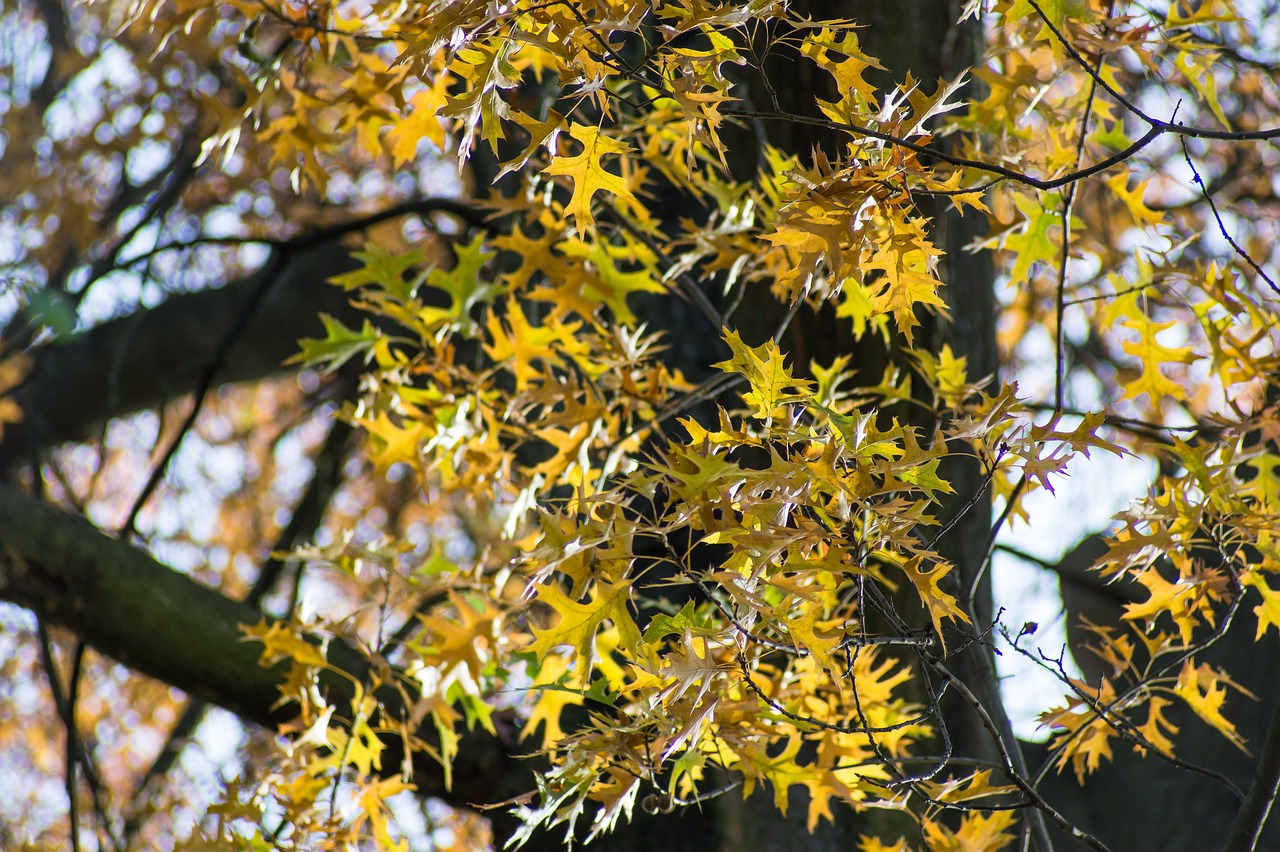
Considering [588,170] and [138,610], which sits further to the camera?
[138,610]

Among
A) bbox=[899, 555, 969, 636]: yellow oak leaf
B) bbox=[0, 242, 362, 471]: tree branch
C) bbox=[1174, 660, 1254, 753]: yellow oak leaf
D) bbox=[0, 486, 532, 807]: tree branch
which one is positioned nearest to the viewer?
bbox=[899, 555, 969, 636]: yellow oak leaf

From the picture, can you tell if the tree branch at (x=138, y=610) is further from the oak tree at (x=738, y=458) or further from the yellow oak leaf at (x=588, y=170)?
the yellow oak leaf at (x=588, y=170)

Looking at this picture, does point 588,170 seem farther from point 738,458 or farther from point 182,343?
point 182,343

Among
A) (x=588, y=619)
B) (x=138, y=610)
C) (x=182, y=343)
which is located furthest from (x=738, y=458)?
(x=182, y=343)

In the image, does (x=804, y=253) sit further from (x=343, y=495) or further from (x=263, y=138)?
(x=343, y=495)

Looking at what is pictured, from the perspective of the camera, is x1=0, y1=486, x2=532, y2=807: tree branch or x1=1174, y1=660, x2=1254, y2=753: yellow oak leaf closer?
x1=1174, y1=660, x2=1254, y2=753: yellow oak leaf

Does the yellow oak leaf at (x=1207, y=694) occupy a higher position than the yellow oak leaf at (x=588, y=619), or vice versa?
the yellow oak leaf at (x=588, y=619)

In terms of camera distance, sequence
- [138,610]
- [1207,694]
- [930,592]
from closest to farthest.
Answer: [930,592]
[1207,694]
[138,610]

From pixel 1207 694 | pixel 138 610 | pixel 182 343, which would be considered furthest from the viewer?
pixel 182 343

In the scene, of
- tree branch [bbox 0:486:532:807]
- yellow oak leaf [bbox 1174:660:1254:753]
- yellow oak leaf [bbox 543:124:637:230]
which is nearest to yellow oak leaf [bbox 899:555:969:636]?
yellow oak leaf [bbox 543:124:637:230]

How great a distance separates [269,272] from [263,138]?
29.1 inches

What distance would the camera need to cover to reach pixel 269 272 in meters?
2.42

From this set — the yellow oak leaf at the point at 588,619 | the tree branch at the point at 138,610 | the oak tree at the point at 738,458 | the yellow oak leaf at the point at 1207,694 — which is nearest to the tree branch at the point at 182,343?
the oak tree at the point at 738,458

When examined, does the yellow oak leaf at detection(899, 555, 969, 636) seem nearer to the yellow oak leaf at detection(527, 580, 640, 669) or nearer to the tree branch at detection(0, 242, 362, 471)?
the yellow oak leaf at detection(527, 580, 640, 669)
